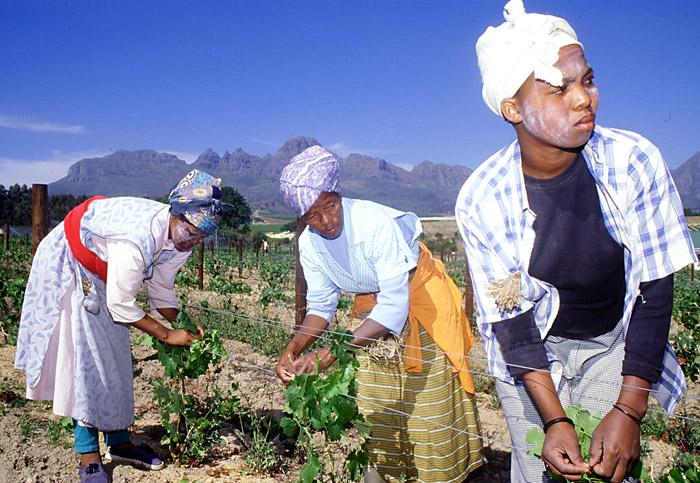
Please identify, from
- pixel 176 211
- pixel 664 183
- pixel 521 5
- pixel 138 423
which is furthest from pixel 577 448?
pixel 138 423

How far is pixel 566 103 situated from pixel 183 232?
1.82m

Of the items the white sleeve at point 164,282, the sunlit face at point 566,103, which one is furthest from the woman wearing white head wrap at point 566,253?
the white sleeve at point 164,282

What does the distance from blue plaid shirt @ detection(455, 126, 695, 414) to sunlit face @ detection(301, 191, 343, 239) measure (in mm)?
679

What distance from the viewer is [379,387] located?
250 centimetres

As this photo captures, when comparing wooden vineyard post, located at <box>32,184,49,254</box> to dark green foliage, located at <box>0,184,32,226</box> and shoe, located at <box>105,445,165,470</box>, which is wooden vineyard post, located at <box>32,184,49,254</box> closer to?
shoe, located at <box>105,445,165,470</box>

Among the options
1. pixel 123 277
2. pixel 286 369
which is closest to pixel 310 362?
pixel 286 369

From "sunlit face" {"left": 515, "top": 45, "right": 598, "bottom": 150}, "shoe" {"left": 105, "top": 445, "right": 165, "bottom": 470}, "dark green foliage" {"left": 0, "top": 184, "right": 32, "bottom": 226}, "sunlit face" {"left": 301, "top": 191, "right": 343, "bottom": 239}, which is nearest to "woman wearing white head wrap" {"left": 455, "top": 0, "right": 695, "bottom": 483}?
"sunlit face" {"left": 515, "top": 45, "right": 598, "bottom": 150}

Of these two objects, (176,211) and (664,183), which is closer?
(664,183)

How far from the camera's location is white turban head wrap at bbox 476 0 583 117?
1406 mm

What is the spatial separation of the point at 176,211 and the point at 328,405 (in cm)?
113

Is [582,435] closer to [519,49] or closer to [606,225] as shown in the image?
[606,225]

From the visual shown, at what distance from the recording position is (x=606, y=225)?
61.1 inches

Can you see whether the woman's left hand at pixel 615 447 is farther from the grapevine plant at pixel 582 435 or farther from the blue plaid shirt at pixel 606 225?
the blue plaid shirt at pixel 606 225

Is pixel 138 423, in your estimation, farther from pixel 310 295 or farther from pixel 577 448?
pixel 577 448
